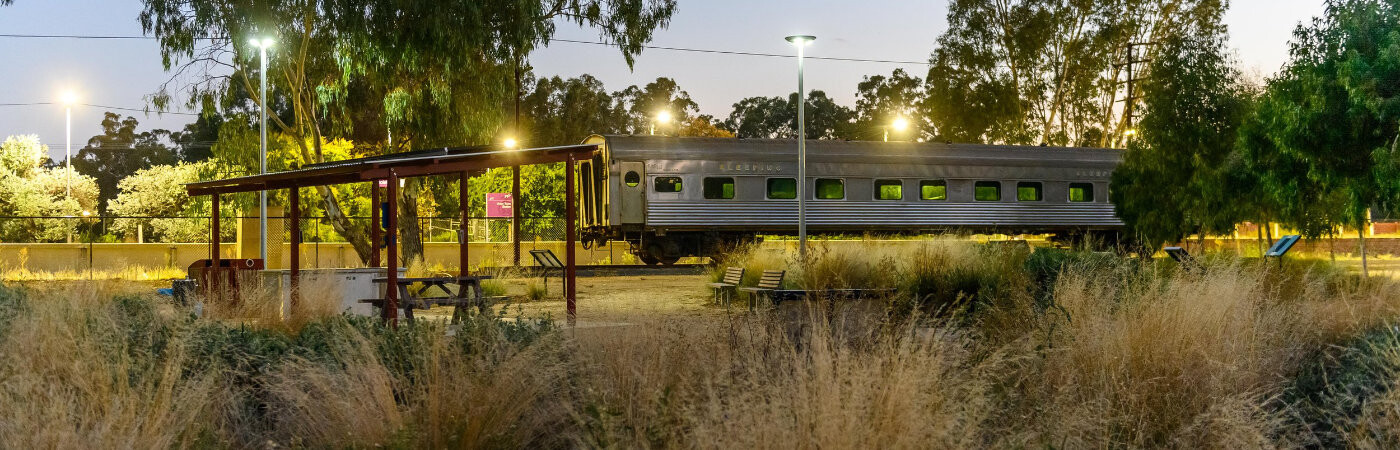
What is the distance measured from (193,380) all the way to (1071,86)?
44.3 m

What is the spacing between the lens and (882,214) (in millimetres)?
27516

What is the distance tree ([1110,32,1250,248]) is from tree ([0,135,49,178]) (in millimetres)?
39846

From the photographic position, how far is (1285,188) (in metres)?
18.0

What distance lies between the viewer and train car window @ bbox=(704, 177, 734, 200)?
26.2 m

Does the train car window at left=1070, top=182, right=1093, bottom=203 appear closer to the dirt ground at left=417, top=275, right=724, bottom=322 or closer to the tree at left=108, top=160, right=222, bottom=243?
the dirt ground at left=417, top=275, right=724, bottom=322

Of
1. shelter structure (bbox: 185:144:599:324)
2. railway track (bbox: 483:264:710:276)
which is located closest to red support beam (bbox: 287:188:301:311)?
shelter structure (bbox: 185:144:599:324)

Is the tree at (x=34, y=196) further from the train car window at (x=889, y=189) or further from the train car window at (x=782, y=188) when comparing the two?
the train car window at (x=889, y=189)

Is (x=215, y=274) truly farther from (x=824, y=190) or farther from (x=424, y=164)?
(x=824, y=190)

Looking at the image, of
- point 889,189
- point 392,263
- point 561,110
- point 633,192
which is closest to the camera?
point 392,263

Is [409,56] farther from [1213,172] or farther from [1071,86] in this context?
[1071,86]

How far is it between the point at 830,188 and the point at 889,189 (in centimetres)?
152

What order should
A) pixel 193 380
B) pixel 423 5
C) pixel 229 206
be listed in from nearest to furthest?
pixel 193 380, pixel 423 5, pixel 229 206

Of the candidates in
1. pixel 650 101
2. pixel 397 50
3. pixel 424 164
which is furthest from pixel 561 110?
pixel 424 164

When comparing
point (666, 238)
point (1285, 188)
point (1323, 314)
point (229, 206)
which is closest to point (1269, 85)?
point (1285, 188)
